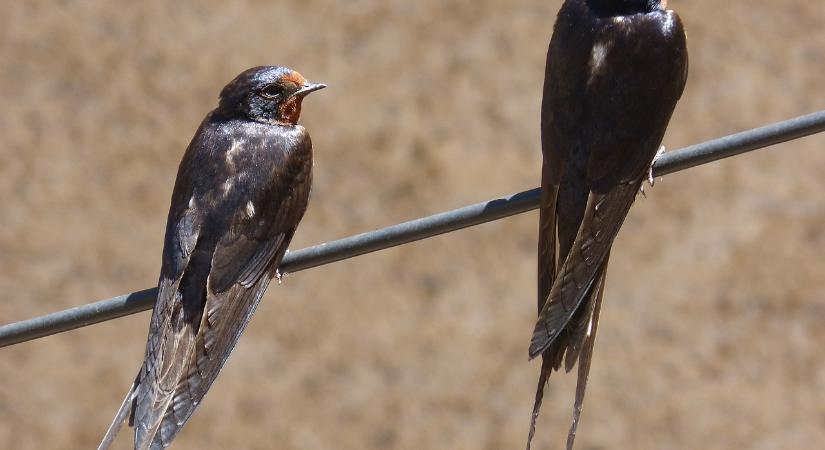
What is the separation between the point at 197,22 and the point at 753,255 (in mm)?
3460

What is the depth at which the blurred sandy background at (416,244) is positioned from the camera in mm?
9188

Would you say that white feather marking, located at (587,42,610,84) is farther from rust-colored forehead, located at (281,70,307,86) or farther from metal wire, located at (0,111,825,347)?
rust-colored forehead, located at (281,70,307,86)

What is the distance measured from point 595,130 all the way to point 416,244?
18.3 ft

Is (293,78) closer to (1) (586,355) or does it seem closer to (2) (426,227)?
(1) (586,355)

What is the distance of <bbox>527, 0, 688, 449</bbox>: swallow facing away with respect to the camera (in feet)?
12.1

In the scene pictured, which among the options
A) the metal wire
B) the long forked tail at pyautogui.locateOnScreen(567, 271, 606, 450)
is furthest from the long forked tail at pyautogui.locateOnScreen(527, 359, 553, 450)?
the metal wire

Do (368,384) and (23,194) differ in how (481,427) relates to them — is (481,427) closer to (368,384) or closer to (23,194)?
(368,384)

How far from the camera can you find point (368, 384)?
362 inches

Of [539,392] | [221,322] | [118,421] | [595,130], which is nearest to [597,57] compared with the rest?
[595,130]

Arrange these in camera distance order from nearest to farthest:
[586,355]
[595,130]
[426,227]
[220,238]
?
[426,227]
[586,355]
[595,130]
[220,238]

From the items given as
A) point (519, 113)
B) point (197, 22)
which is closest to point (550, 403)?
point (519, 113)

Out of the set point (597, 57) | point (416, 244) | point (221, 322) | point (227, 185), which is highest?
point (597, 57)

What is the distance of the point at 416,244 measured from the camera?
9.39 meters

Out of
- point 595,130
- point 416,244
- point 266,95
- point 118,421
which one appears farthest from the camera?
point 416,244
